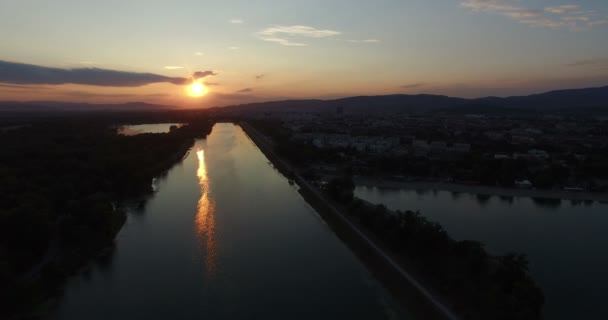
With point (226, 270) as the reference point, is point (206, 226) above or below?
above

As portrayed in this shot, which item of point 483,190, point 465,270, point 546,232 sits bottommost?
point 546,232

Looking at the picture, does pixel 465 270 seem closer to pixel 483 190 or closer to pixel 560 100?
pixel 483 190

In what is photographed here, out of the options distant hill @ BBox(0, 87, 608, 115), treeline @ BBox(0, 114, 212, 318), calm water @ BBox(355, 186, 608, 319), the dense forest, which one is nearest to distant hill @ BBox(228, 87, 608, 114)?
distant hill @ BBox(0, 87, 608, 115)

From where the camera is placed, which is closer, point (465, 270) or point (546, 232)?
point (465, 270)

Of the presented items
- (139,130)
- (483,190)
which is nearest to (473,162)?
(483,190)

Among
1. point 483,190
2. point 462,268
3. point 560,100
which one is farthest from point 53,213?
point 560,100

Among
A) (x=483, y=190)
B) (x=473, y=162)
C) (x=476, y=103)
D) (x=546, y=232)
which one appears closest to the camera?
(x=546, y=232)

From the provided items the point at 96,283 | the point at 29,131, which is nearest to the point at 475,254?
the point at 96,283

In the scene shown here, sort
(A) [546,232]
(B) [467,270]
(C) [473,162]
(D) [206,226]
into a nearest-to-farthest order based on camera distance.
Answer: (B) [467,270] → (A) [546,232] → (D) [206,226] → (C) [473,162]
